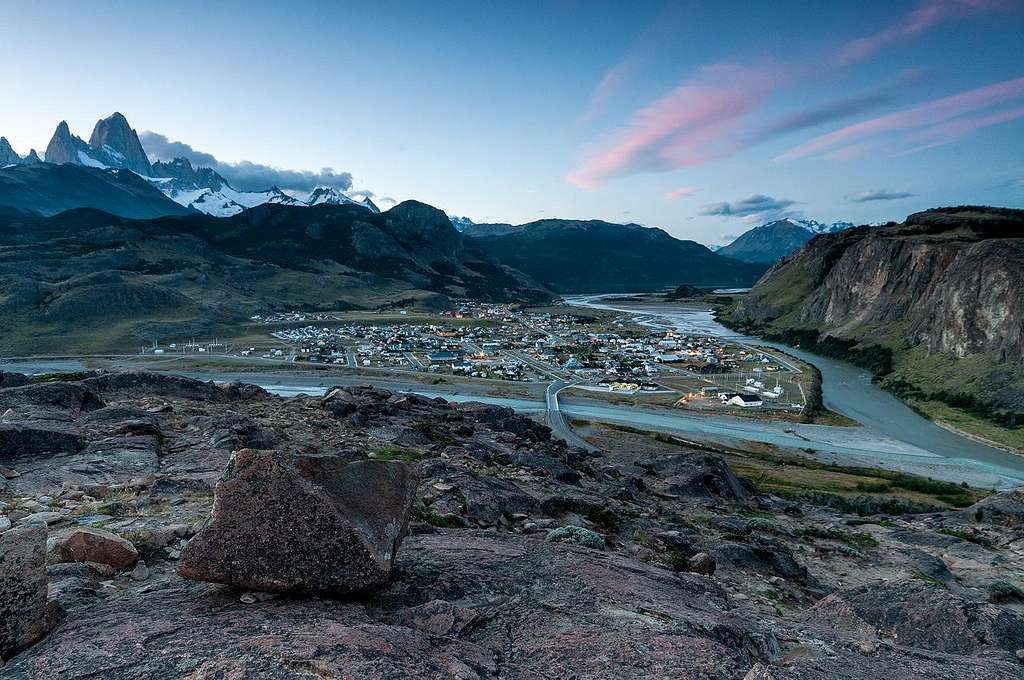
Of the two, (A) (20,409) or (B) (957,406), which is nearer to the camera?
(A) (20,409)

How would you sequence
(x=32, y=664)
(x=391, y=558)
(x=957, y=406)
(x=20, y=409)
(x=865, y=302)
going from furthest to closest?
(x=865, y=302), (x=957, y=406), (x=20, y=409), (x=391, y=558), (x=32, y=664)

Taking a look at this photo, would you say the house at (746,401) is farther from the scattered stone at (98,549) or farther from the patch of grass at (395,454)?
the scattered stone at (98,549)

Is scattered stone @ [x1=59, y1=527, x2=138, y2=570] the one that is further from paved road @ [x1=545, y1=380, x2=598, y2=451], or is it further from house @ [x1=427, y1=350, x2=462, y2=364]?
house @ [x1=427, y1=350, x2=462, y2=364]

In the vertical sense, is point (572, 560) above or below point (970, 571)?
above

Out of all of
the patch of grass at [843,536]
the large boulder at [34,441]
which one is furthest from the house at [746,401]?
the large boulder at [34,441]

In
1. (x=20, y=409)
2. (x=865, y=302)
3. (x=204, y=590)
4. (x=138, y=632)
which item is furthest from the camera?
(x=865, y=302)

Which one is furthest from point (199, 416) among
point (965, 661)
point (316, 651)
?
point (965, 661)

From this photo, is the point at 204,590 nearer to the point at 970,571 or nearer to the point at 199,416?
the point at 199,416

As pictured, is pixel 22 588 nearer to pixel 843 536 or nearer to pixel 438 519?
pixel 438 519

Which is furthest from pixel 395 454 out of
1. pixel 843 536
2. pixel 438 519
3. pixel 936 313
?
pixel 936 313
